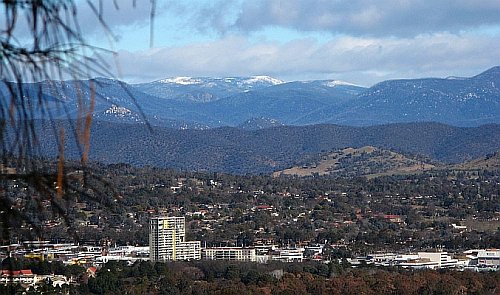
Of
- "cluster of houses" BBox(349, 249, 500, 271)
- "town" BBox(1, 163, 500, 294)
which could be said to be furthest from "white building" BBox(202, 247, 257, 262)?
"cluster of houses" BBox(349, 249, 500, 271)

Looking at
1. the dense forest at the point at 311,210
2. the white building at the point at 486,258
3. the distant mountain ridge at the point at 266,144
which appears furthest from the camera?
the distant mountain ridge at the point at 266,144

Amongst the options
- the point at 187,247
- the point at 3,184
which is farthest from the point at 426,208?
the point at 3,184

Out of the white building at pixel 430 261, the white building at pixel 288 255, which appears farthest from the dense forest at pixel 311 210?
the white building at pixel 430 261

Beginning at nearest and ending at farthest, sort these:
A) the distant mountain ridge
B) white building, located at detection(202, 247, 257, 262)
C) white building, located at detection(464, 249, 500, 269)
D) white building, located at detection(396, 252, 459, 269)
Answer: white building, located at detection(396, 252, 459, 269) → white building, located at detection(464, 249, 500, 269) → white building, located at detection(202, 247, 257, 262) → the distant mountain ridge

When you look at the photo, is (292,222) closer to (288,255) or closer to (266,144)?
(288,255)

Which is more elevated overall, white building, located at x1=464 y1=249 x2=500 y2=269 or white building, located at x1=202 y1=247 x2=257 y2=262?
white building, located at x1=202 y1=247 x2=257 y2=262

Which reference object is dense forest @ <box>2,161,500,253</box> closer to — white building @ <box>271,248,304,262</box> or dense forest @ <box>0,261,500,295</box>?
white building @ <box>271,248,304,262</box>

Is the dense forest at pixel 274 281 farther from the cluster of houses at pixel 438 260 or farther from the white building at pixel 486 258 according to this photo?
the white building at pixel 486 258

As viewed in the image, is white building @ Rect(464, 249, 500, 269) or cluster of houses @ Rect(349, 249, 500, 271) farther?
white building @ Rect(464, 249, 500, 269)
